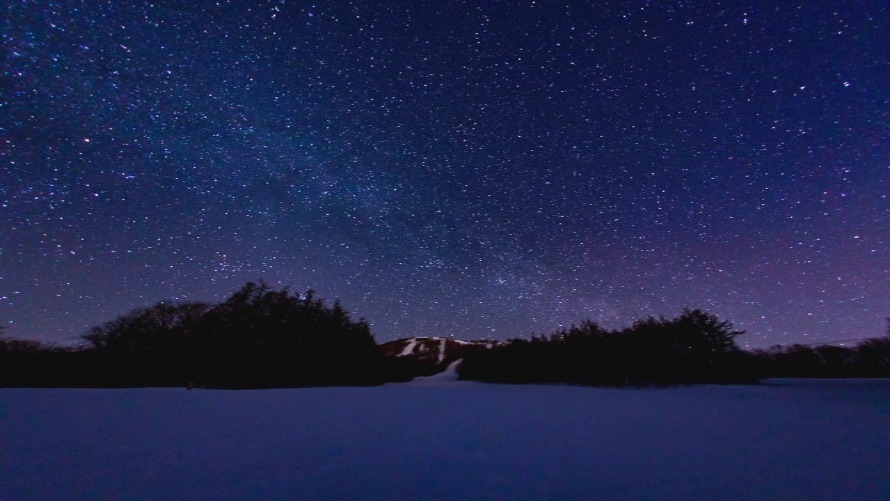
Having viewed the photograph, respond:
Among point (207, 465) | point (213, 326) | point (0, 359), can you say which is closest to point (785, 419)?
point (207, 465)

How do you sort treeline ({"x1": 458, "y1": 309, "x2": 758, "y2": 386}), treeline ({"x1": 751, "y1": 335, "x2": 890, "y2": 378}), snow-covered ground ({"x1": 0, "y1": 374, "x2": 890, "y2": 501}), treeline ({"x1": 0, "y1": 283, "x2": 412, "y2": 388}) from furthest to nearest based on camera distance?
treeline ({"x1": 751, "y1": 335, "x2": 890, "y2": 378}), treeline ({"x1": 0, "y1": 283, "x2": 412, "y2": 388}), treeline ({"x1": 458, "y1": 309, "x2": 758, "y2": 386}), snow-covered ground ({"x1": 0, "y1": 374, "x2": 890, "y2": 501})

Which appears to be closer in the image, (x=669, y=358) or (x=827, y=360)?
(x=669, y=358)

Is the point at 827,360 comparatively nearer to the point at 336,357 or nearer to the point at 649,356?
the point at 649,356

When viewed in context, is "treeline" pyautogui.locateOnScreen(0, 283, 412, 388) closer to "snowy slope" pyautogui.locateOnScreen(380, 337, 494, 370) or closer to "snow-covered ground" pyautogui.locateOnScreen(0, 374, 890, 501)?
"snow-covered ground" pyautogui.locateOnScreen(0, 374, 890, 501)

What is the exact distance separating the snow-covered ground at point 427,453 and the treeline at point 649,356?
15.8 feet

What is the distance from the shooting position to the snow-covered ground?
2.30 meters

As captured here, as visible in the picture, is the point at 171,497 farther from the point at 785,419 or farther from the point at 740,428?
the point at 785,419

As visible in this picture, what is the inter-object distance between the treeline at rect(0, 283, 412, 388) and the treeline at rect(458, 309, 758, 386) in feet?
24.0

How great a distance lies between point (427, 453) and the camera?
3121 mm

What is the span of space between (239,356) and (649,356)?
494 inches

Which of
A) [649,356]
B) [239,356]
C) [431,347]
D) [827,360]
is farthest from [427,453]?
[431,347]

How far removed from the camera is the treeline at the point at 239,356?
10.8 meters

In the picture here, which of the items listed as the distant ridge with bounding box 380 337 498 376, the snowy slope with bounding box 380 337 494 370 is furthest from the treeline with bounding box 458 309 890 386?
the snowy slope with bounding box 380 337 494 370

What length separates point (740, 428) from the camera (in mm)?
4234
